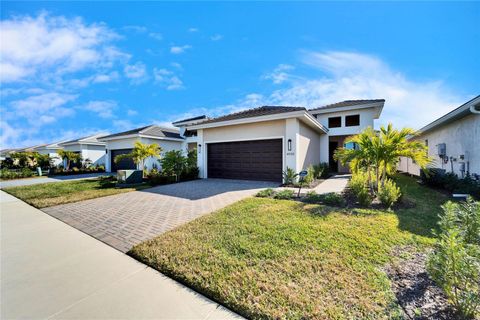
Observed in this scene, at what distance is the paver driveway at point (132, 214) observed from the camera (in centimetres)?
432

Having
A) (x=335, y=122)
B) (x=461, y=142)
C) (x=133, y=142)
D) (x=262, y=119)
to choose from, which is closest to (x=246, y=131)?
(x=262, y=119)

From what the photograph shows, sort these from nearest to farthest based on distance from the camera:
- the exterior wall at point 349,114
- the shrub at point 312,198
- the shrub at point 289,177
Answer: the shrub at point 312,198
the shrub at point 289,177
the exterior wall at point 349,114

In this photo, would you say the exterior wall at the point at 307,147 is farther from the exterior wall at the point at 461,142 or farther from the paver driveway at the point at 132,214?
the exterior wall at the point at 461,142

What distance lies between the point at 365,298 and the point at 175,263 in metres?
2.67

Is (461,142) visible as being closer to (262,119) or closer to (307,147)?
(307,147)

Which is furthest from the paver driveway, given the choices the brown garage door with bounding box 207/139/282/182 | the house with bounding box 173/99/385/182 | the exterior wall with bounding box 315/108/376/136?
the exterior wall with bounding box 315/108/376/136

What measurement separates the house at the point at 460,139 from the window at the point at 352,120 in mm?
5452

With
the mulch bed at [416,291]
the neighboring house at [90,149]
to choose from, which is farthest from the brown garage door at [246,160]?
the neighboring house at [90,149]

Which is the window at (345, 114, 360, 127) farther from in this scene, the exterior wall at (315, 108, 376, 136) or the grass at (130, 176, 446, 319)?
the grass at (130, 176, 446, 319)

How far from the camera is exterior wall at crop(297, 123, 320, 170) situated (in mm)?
11002

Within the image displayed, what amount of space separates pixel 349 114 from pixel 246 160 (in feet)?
38.4

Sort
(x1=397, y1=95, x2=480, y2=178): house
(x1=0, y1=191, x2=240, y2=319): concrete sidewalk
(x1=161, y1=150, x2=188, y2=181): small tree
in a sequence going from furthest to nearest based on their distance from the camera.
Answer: (x1=161, y1=150, x2=188, y2=181): small tree, (x1=397, y1=95, x2=480, y2=178): house, (x1=0, y1=191, x2=240, y2=319): concrete sidewalk

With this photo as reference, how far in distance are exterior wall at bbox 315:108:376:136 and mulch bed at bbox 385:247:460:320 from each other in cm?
1589

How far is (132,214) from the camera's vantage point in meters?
5.69
